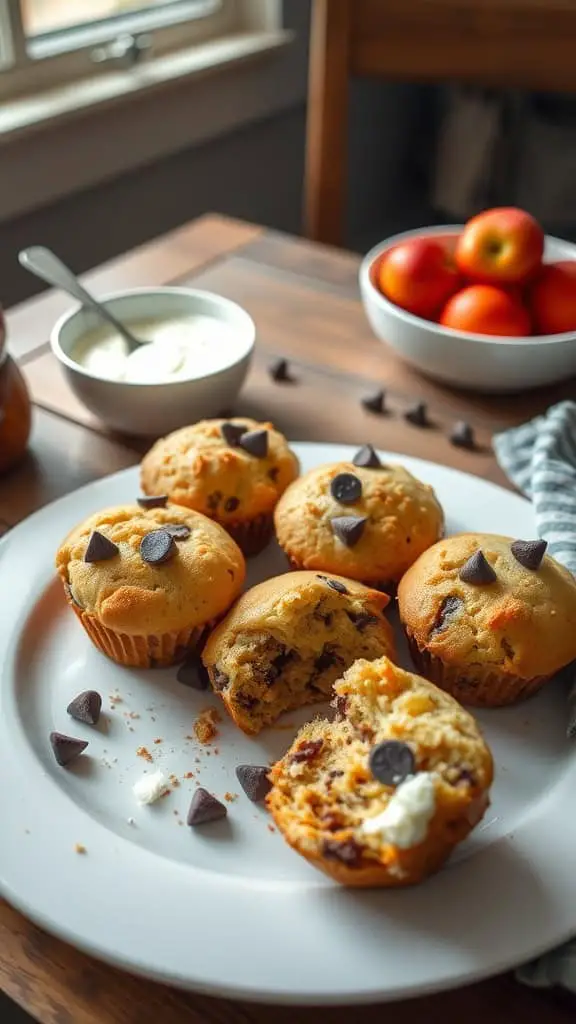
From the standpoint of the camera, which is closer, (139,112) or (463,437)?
(463,437)

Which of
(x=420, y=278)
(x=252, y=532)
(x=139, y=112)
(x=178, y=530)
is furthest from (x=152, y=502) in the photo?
(x=139, y=112)

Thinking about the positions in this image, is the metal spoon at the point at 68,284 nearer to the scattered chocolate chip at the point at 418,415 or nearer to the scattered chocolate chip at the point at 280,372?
the scattered chocolate chip at the point at 280,372

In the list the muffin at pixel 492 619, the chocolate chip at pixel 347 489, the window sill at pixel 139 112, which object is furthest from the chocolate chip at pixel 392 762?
the window sill at pixel 139 112

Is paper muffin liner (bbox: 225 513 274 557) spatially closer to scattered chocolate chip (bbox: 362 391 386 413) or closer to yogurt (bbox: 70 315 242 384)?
yogurt (bbox: 70 315 242 384)

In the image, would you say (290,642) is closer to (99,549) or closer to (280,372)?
(99,549)

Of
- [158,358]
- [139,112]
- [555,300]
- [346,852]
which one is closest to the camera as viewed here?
[346,852]

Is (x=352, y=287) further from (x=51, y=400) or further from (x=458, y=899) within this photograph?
(x=458, y=899)

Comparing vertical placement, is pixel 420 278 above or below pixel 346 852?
above
